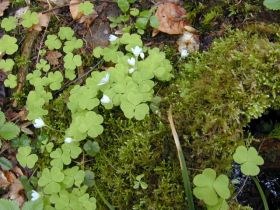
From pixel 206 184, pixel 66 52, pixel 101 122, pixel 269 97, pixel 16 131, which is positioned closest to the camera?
pixel 206 184

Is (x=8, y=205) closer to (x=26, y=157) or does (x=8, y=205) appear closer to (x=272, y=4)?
(x=26, y=157)

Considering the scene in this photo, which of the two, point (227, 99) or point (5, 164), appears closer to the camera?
point (227, 99)

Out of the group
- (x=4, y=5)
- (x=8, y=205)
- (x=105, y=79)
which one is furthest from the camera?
(x=4, y=5)

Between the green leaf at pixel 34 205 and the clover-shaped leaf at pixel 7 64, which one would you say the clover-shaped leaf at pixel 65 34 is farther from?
the green leaf at pixel 34 205

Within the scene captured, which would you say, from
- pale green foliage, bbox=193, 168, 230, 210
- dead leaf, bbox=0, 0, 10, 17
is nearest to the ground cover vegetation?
pale green foliage, bbox=193, 168, 230, 210

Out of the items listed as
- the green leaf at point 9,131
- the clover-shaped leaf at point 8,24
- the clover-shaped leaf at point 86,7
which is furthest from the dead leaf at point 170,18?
the green leaf at point 9,131

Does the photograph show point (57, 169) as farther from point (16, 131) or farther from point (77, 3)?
point (77, 3)

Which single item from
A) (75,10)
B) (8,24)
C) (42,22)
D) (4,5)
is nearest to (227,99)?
(75,10)

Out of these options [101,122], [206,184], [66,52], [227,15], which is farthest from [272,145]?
[66,52]

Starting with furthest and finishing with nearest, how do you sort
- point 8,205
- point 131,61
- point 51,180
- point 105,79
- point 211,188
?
point 131,61
point 105,79
point 51,180
point 8,205
point 211,188
